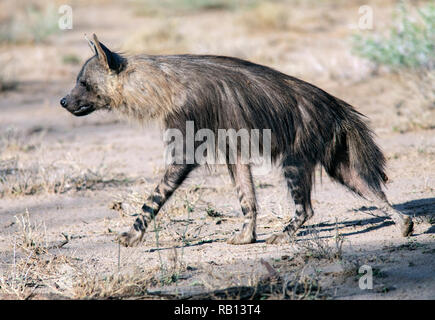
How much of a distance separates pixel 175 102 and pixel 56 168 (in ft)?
8.98

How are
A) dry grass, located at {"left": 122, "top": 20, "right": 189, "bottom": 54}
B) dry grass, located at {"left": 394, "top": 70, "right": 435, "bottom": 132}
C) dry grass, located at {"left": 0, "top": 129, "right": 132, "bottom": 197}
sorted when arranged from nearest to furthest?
1. dry grass, located at {"left": 0, "top": 129, "right": 132, "bottom": 197}
2. dry grass, located at {"left": 394, "top": 70, "right": 435, "bottom": 132}
3. dry grass, located at {"left": 122, "top": 20, "right": 189, "bottom": 54}

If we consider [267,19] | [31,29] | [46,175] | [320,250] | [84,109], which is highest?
[267,19]

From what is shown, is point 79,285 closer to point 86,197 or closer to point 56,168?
point 86,197

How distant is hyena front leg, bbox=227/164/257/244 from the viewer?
5.33 metres

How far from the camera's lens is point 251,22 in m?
15.9

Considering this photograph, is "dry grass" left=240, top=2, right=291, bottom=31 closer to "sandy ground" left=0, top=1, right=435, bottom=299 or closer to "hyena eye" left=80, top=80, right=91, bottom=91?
"sandy ground" left=0, top=1, right=435, bottom=299

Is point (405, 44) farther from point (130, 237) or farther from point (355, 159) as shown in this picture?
point (130, 237)

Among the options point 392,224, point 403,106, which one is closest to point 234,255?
point 392,224

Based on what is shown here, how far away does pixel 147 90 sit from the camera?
530 cm

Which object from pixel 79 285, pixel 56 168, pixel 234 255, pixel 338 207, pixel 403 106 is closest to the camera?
pixel 79 285

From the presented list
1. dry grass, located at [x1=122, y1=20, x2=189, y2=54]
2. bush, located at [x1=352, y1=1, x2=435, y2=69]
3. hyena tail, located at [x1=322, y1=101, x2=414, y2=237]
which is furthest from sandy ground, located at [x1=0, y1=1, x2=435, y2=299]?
dry grass, located at [x1=122, y1=20, x2=189, y2=54]

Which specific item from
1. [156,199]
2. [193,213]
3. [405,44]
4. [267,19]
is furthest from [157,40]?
[156,199]

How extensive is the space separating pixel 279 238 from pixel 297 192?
1.26 feet
